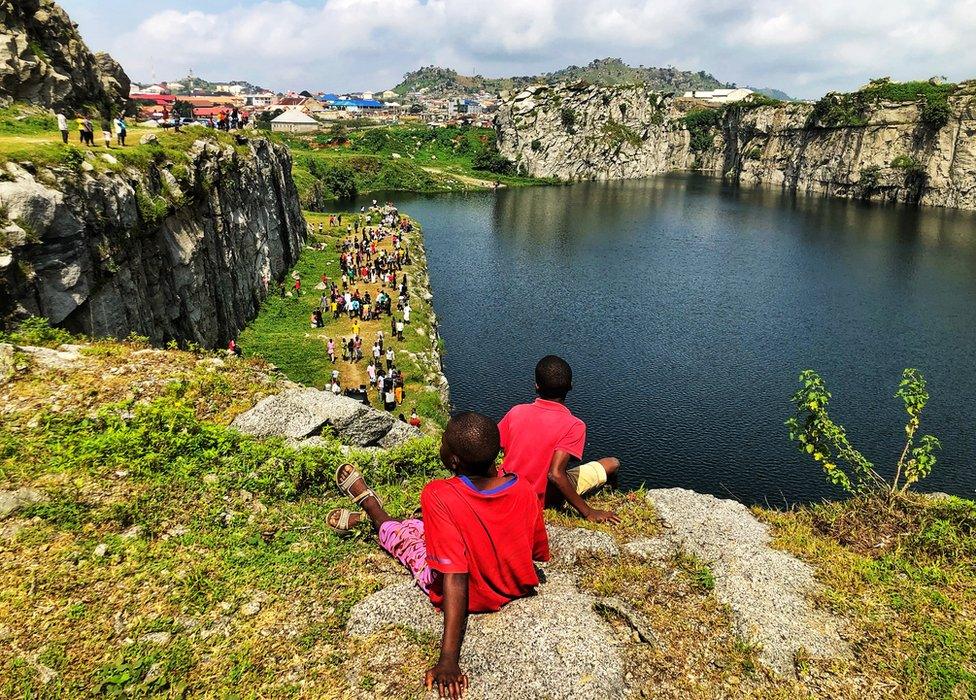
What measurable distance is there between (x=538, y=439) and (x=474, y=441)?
239cm

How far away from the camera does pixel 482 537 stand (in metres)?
5.80

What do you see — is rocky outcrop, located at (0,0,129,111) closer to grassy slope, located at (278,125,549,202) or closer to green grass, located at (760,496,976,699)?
green grass, located at (760,496,976,699)

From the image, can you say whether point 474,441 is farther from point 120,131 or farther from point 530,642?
point 120,131

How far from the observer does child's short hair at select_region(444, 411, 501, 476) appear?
570cm

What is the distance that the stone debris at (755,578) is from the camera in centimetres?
631

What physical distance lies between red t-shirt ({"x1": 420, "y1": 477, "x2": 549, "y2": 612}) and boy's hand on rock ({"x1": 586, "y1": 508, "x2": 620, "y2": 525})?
6.93 feet

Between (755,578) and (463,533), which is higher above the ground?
(463,533)

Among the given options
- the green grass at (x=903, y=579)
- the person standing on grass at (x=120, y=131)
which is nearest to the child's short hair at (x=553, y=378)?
the green grass at (x=903, y=579)

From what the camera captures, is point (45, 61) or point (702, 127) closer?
point (45, 61)

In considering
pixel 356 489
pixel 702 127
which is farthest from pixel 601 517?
pixel 702 127

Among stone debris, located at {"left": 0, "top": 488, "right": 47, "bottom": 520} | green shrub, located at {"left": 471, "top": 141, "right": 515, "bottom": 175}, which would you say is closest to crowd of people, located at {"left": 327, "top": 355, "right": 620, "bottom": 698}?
stone debris, located at {"left": 0, "top": 488, "right": 47, "bottom": 520}

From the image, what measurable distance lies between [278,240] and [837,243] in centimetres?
6811

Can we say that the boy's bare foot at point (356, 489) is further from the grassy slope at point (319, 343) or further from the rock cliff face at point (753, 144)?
the rock cliff face at point (753, 144)

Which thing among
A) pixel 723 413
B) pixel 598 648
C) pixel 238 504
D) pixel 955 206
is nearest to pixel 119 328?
pixel 238 504
